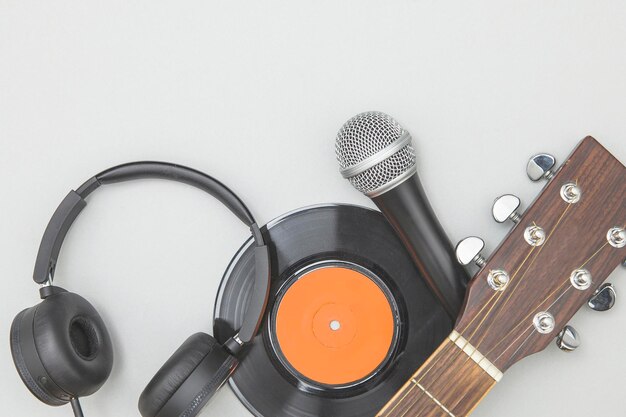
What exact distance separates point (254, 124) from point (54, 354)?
470 mm

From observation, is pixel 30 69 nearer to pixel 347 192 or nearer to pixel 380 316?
pixel 347 192

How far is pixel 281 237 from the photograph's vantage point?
96 cm

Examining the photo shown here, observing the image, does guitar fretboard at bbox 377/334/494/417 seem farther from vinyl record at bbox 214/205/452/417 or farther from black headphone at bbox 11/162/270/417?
black headphone at bbox 11/162/270/417

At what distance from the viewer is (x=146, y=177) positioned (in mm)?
949

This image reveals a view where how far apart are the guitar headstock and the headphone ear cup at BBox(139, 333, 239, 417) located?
0.35 m

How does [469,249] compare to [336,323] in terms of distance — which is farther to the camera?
[336,323]

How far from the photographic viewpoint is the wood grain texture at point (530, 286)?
0.80m

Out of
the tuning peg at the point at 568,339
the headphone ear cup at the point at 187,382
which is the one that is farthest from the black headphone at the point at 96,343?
the tuning peg at the point at 568,339

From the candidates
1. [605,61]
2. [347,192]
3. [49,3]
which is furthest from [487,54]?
[49,3]

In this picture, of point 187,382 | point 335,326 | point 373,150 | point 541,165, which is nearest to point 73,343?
point 187,382

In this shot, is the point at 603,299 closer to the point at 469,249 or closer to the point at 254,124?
the point at 469,249

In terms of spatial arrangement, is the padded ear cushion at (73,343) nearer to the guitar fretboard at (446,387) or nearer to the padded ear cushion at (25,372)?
the padded ear cushion at (25,372)

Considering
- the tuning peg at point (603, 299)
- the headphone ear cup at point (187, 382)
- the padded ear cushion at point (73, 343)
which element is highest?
the tuning peg at point (603, 299)

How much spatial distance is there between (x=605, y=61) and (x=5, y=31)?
1029 millimetres
